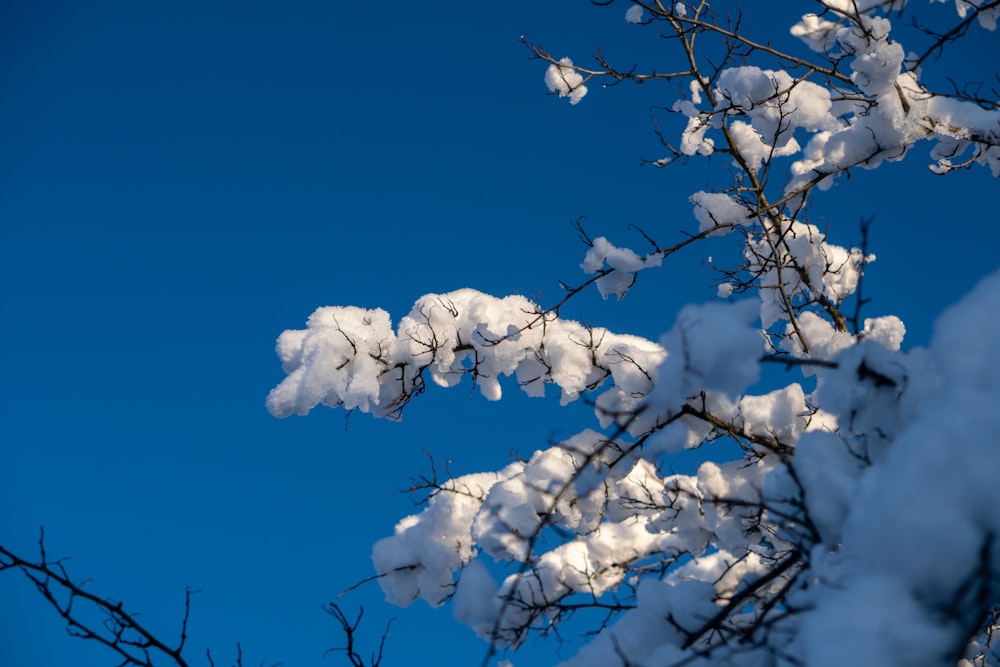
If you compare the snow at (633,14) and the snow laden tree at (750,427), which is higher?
the snow at (633,14)

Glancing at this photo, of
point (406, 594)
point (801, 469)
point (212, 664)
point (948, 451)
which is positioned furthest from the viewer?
point (406, 594)

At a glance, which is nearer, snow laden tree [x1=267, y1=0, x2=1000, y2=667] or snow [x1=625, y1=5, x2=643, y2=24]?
snow laden tree [x1=267, y1=0, x2=1000, y2=667]

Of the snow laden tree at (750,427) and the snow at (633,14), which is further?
the snow at (633,14)

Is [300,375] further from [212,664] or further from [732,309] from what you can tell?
[732,309]

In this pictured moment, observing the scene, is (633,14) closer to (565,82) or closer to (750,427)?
(565,82)

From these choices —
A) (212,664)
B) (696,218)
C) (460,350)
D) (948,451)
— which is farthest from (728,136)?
(212,664)

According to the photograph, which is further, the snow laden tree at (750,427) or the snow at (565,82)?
the snow at (565,82)

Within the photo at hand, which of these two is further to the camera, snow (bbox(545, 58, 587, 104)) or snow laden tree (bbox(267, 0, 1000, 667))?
snow (bbox(545, 58, 587, 104))

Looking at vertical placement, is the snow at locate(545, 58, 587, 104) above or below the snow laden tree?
above

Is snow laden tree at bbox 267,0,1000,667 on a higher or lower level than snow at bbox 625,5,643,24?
lower

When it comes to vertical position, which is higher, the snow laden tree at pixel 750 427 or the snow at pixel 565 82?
the snow at pixel 565 82

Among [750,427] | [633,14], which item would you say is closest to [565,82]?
[633,14]

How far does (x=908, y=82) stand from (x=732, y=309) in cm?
251

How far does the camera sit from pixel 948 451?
98 cm
